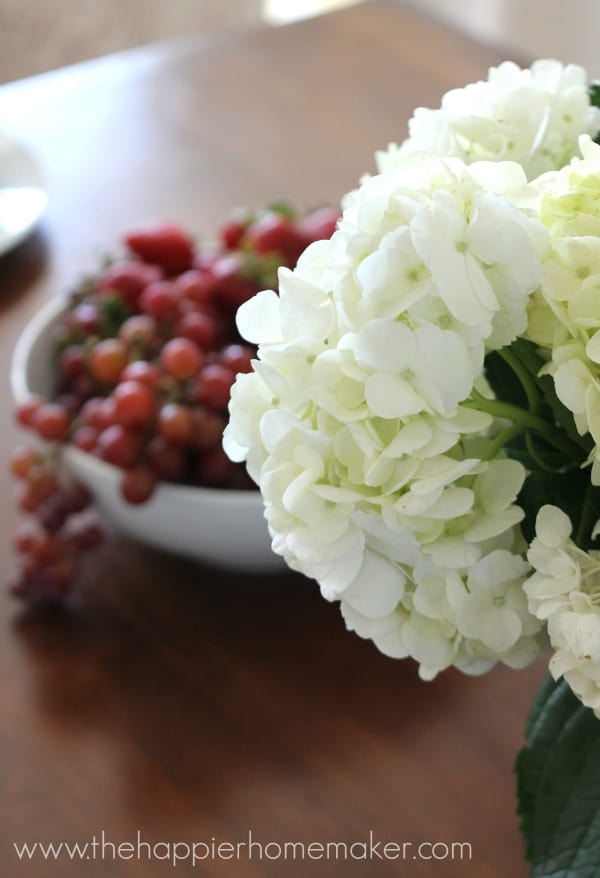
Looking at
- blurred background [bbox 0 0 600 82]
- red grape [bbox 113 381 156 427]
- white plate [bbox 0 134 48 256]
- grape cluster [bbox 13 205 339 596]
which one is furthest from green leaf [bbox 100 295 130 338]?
blurred background [bbox 0 0 600 82]

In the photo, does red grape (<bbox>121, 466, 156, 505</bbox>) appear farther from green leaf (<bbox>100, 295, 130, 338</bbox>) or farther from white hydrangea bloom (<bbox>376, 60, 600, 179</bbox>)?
white hydrangea bloom (<bbox>376, 60, 600, 179</bbox>)

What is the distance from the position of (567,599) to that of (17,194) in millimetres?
852

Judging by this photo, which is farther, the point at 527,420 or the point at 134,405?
the point at 134,405

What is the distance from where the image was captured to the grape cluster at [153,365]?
2.34 ft

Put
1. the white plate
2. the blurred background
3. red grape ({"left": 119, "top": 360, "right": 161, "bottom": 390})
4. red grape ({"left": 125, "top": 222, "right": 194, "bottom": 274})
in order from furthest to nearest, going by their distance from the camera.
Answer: the blurred background < the white plate < red grape ({"left": 125, "top": 222, "right": 194, "bottom": 274}) < red grape ({"left": 119, "top": 360, "right": 161, "bottom": 390})

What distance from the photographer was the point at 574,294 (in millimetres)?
351

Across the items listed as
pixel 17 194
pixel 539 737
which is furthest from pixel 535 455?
pixel 17 194

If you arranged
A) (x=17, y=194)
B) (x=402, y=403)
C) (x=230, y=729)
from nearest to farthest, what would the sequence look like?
1. (x=402, y=403)
2. (x=230, y=729)
3. (x=17, y=194)


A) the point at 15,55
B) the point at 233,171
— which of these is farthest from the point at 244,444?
the point at 15,55

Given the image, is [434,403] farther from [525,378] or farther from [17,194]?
[17,194]

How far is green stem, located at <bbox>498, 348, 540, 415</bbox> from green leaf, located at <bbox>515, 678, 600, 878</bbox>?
0.41ft

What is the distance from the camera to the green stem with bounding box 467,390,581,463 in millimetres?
386

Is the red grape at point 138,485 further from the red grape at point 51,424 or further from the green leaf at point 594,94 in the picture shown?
the green leaf at point 594,94

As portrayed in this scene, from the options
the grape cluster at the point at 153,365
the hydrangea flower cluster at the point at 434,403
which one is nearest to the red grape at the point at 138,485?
the grape cluster at the point at 153,365
